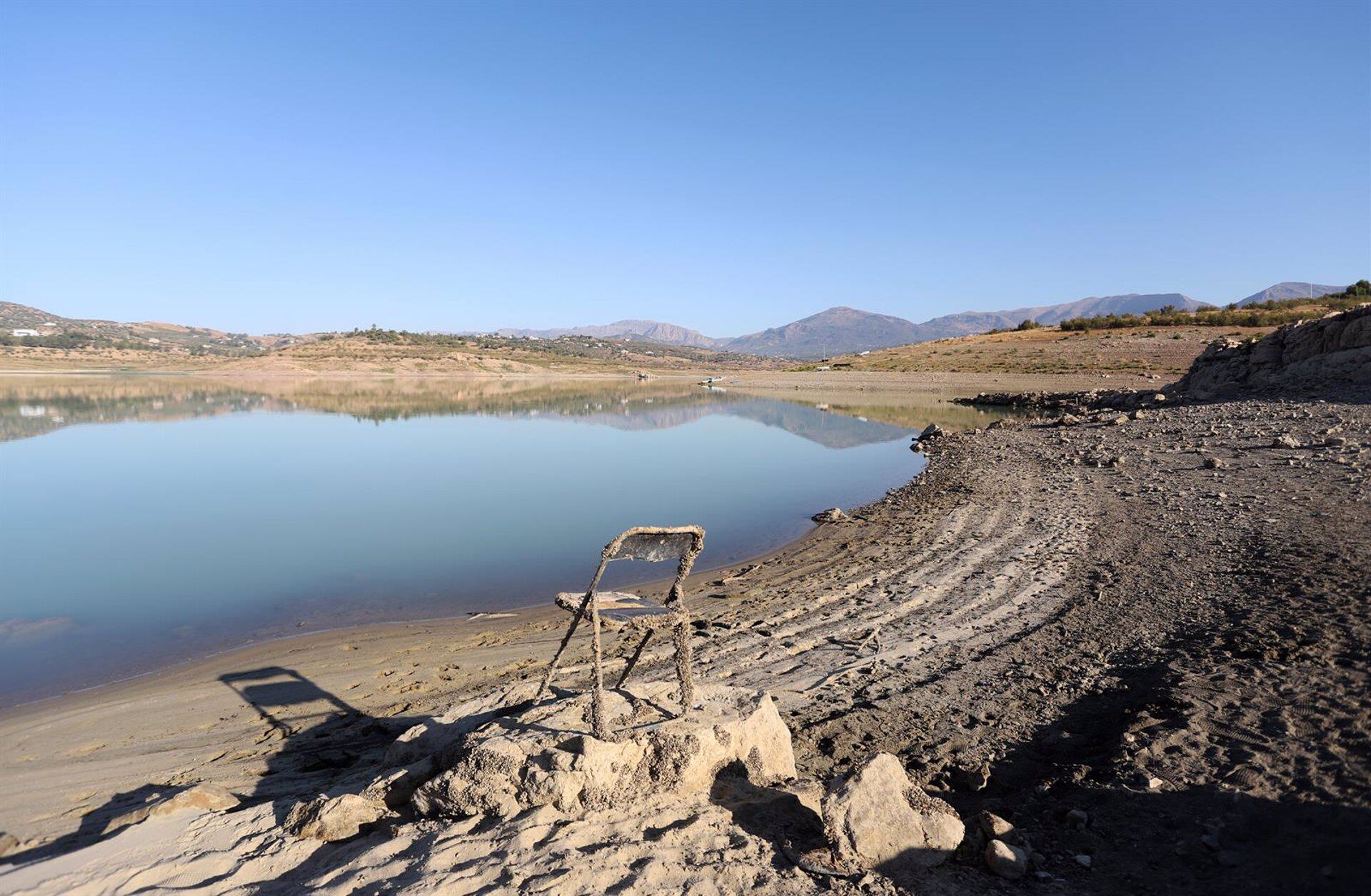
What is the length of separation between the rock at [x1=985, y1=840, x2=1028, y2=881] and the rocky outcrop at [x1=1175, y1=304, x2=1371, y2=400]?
29.2 metres

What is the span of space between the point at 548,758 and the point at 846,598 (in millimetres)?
6535

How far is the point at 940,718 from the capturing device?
6.34 meters

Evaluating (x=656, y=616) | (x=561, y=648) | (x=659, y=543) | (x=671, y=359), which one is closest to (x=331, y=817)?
(x=561, y=648)

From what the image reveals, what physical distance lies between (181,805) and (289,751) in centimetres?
130

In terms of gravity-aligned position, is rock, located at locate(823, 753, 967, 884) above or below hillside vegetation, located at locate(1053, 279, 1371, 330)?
below

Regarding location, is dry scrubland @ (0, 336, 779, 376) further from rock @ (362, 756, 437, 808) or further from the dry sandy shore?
rock @ (362, 756, 437, 808)

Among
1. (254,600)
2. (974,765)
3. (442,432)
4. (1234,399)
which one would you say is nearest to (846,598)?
(974,765)

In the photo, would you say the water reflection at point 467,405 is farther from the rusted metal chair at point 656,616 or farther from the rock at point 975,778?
the rusted metal chair at point 656,616

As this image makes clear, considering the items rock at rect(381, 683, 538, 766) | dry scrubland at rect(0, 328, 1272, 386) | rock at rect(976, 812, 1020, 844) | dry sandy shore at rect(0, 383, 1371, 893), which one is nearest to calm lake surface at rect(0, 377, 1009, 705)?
dry sandy shore at rect(0, 383, 1371, 893)

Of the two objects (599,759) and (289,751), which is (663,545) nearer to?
(599,759)

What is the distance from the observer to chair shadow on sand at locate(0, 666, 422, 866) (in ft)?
16.7

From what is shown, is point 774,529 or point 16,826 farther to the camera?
point 774,529

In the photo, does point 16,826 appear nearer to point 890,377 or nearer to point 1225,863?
point 1225,863

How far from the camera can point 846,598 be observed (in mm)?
10047
